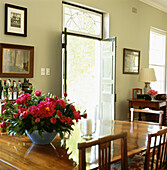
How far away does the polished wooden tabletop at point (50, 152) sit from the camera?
152cm

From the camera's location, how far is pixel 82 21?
199 inches

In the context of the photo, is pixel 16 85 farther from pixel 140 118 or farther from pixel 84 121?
pixel 140 118

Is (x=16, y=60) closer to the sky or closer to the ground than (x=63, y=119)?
closer to the sky

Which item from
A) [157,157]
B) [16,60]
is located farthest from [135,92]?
[157,157]

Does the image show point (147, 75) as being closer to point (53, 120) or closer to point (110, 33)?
point (110, 33)

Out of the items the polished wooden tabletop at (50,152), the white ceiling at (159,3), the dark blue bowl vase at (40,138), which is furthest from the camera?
the white ceiling at (159,3)

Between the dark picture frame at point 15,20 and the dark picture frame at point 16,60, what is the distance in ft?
0.71

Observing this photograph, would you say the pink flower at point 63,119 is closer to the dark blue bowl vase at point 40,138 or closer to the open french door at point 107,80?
the dark blue bowl vase at point 40,138

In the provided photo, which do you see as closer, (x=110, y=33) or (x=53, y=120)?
(x=53, y=120)

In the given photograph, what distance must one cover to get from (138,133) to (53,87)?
226cm

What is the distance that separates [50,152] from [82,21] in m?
3.72

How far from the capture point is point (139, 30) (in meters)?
6.39

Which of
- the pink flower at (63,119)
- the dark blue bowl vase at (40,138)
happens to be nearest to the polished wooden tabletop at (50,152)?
the dark blue bowl vase at (40,138)

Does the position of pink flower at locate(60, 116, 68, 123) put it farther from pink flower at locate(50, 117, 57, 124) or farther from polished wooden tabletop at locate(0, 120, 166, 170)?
polished wooden tabletop at locate(0, 120, 166, 170)
